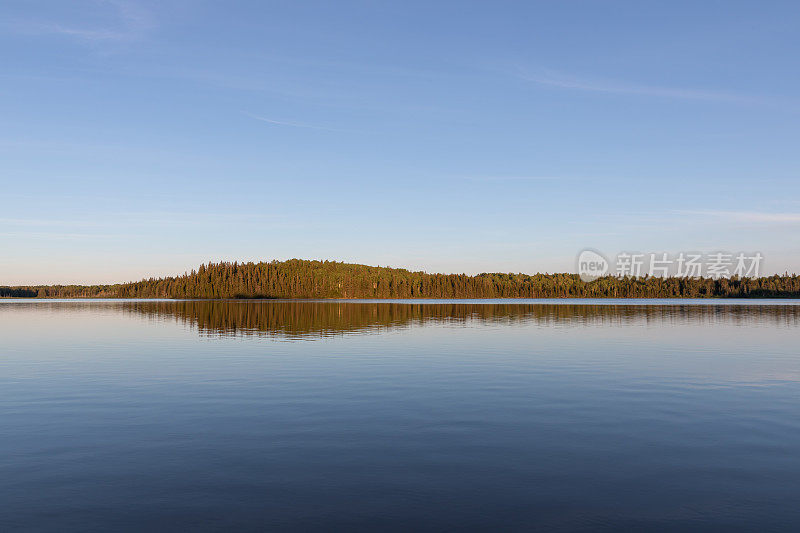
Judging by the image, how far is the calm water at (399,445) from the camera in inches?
517

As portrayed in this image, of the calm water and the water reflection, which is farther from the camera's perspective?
the water reflection

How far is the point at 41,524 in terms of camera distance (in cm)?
1248

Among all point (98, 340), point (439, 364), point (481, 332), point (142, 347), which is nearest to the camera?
point (439, 364)

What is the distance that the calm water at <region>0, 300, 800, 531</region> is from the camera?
517 inches

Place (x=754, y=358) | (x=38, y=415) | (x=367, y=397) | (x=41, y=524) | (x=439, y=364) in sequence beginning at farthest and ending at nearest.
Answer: (x=754, y=358)
(x=439, y=364)
(x=367, y=397)
(x=38, y=415)
(x=41, y=524)

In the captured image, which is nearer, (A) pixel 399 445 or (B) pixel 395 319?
(A) pixel 399 445

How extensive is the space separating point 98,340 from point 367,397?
132 feet

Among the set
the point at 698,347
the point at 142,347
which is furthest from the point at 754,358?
the point at 142,347

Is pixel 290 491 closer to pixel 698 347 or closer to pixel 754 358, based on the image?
pixel 754 358

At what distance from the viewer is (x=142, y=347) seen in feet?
164

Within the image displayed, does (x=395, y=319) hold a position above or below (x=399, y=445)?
below

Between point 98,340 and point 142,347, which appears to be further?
point 98,340

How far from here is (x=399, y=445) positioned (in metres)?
18.6

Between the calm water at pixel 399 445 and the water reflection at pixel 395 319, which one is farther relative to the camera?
the water reflection at pixel 395 319
